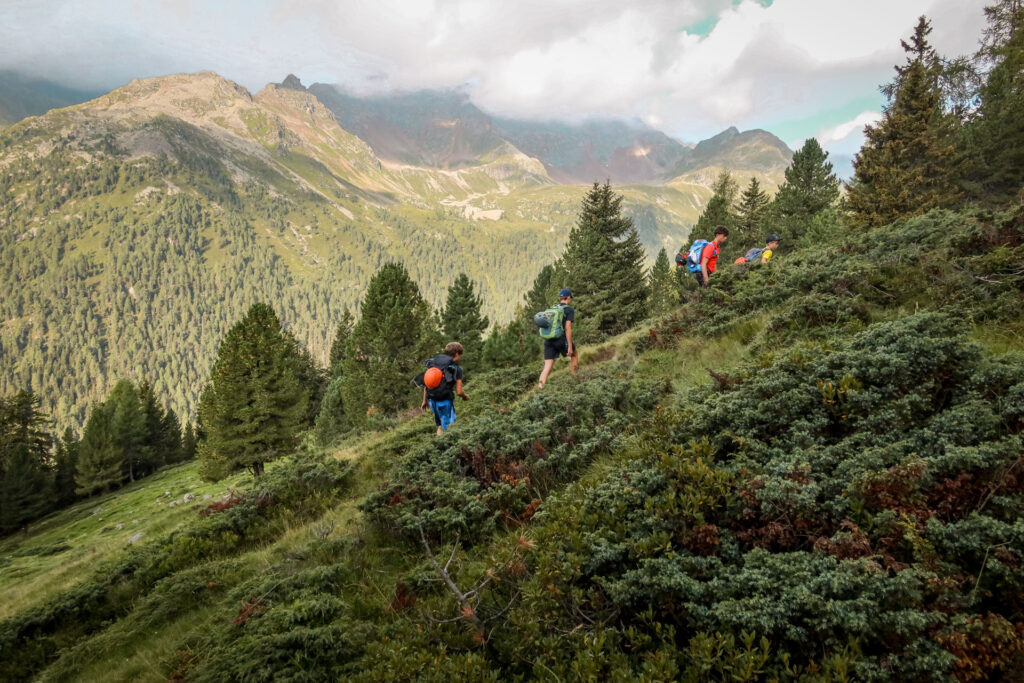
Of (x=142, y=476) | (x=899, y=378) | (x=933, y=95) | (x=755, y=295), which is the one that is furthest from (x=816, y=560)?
(x=142, y=476)

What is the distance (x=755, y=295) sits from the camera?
10523 millimetres

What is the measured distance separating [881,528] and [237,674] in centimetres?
517

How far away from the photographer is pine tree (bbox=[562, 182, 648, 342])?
29.3 metres

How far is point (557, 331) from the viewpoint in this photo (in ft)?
37.6

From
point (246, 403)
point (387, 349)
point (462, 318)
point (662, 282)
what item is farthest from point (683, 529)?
point (662, 282)

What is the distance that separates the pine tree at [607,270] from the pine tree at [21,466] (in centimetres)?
5831

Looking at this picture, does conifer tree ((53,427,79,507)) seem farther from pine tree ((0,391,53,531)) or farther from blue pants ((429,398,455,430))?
blue pants ((429,398,455,430))

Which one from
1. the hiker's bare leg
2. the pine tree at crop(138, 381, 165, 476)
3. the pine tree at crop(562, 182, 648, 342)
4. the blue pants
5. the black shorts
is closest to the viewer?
the blue pants

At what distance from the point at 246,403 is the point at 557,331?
81.3 ft

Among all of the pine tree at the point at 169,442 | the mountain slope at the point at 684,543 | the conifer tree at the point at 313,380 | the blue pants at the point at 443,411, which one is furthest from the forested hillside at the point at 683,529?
the pine tree at the point at 169,442

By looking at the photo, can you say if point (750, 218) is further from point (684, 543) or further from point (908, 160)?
point (684, 543)

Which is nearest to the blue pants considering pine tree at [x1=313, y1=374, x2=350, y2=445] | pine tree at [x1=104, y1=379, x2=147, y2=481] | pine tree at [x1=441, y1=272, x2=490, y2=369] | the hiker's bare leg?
the hiker's bare leg

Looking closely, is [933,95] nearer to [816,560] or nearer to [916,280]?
[916,280]

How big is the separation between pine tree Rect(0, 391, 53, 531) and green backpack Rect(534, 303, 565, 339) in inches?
2403
